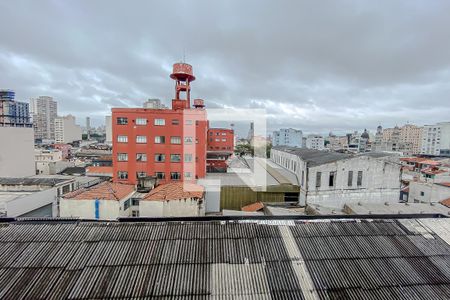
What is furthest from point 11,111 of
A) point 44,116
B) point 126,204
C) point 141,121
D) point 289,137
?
point 289,137

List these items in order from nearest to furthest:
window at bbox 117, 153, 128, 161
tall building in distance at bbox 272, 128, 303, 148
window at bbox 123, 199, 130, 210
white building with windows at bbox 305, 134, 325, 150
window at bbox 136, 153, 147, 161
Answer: window at bbox 123, 199, 130, 210, window at bbox 117, 153, 128, 161, window at bbox 136, 153, 147, 161, tall building in distance at bbox 272, 128, 303, 148, white building with windows at bbox 305, 134, 325, 150

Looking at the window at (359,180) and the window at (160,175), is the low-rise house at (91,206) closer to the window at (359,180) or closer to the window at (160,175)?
the window at (160,175)

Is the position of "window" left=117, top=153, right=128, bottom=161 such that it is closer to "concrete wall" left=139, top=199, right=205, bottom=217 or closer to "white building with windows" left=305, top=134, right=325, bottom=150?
"concrete wall" left=139, top=199, right=205, bottom=217

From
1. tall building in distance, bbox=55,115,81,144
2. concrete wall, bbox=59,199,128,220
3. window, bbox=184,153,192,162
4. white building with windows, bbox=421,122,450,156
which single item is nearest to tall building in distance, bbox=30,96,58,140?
tall building in distance, bbox=55,115,81,144

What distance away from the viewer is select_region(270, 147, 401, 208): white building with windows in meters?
19.6

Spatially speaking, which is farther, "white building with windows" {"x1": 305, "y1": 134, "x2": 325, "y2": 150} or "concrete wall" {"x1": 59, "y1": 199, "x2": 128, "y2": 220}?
"white building with windows" {"x1": 305, "y1": 134, "x2": 325, "y2": 150}

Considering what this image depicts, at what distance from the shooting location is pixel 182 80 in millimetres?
25750

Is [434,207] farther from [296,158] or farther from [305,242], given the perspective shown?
[305,242]

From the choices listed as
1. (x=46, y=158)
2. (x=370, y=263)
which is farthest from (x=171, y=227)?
(x=46, y=158)

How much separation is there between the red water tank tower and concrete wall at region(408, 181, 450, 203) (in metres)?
27.0

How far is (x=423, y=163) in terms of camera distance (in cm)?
4075

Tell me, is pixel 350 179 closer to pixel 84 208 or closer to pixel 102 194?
pixel 102 194

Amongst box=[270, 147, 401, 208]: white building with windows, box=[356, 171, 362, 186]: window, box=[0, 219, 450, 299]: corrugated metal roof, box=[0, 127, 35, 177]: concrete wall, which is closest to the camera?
box=[0, 219, 450, 299]: corrugated metal roof

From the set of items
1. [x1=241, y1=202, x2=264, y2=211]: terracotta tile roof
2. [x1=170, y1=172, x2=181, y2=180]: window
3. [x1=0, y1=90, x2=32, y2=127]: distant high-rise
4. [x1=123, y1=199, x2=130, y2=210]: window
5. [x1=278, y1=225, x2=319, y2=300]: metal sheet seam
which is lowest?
[x1=241, y1=202, x2=264, y2=211]: terracotta tile roof
